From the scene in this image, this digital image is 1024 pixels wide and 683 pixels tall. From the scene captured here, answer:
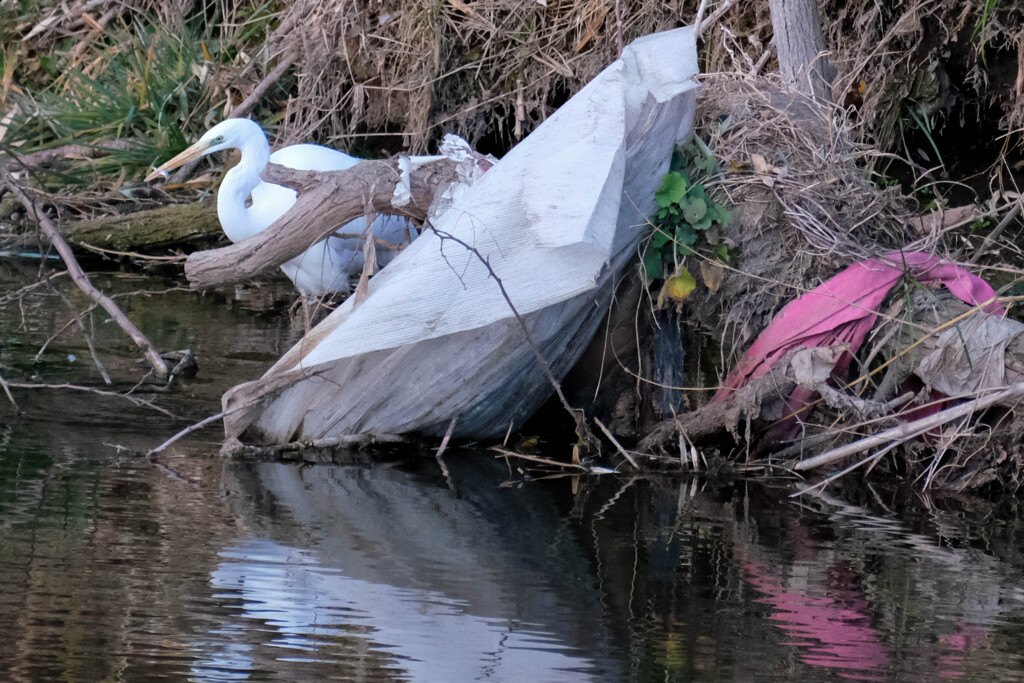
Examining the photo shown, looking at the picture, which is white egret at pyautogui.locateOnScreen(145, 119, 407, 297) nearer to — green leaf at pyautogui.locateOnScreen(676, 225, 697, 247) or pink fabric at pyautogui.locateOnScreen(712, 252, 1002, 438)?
green leaf at pyautogui.locateOnScreen(676, 225, 697, 247)

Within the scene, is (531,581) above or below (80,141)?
below

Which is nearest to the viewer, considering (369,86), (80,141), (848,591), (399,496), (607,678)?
(607,678)

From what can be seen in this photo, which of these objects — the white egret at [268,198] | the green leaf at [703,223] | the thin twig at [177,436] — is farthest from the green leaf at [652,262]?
the thin twig at [177,436]

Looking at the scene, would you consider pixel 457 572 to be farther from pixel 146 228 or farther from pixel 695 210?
pixel 146 228

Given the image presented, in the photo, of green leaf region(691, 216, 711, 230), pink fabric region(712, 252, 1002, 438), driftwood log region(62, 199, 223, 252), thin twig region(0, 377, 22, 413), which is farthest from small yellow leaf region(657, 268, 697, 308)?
driftwood log region(62, 199, 223, 252)

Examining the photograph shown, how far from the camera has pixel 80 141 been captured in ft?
24.6

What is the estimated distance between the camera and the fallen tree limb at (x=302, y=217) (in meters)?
3.49

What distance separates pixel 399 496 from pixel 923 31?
386 cm

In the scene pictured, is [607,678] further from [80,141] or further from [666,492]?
[80,141]

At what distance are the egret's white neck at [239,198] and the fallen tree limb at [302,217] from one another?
1.13 m

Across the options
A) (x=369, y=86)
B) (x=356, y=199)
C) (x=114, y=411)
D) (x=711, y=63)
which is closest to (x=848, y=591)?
(x=356, y=199)

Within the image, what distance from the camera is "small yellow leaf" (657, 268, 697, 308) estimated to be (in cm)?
374

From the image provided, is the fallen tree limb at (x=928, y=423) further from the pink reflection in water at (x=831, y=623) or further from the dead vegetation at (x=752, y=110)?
the pink reflection in water at (x=831, y=623)

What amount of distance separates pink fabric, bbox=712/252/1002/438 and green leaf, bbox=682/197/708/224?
0.40m
